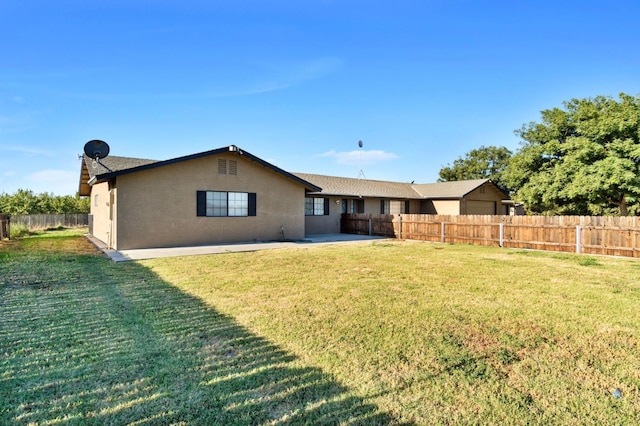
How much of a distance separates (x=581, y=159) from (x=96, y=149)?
23859mm

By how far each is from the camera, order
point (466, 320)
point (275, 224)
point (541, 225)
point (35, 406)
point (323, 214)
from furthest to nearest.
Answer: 1. point (323, 214)
2. point (275, 224)
3. point (541, 225)
4. point (466, 320)
5. point (35, 406)

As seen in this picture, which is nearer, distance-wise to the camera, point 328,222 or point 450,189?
point 328,222

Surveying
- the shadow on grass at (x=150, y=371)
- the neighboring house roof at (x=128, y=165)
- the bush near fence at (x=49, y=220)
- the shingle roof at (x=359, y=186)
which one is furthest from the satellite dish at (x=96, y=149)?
the bush near fence at (x=49, y=220)

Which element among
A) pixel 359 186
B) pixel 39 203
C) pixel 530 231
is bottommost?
pixel 530 231

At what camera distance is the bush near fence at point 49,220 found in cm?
2275

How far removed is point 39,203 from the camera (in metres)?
26.2

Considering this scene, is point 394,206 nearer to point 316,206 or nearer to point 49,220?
point 316,206

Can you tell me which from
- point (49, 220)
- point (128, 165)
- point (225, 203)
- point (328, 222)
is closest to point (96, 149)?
point (128, 165)

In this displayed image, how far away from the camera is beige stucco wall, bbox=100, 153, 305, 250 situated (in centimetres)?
1209

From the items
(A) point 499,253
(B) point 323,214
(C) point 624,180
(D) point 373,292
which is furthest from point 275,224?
(C) point 624,180

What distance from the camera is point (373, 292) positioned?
5.88m

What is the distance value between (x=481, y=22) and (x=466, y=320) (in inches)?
484

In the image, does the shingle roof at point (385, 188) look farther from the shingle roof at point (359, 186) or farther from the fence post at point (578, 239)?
the fence post at point (578, 239)

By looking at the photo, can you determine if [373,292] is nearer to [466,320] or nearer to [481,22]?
[466,320]
